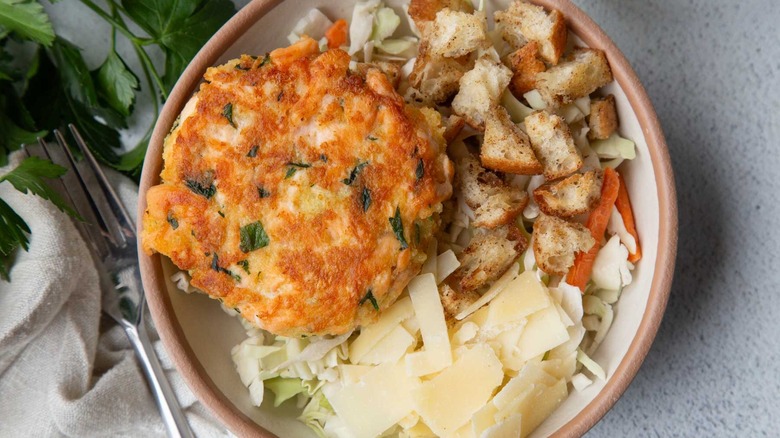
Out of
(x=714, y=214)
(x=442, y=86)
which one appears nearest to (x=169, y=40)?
(x=442, y=86)

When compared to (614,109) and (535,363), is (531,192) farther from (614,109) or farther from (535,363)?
(535,363)

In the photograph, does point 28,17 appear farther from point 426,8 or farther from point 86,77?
Answer: point 426,8

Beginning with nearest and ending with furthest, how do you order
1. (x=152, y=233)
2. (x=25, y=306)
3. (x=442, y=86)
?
(x=152, y=233), (x=442, y=86), (x=25, y=306)

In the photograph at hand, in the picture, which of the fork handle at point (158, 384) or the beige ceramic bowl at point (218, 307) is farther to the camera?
the fork handle at point (158, 384)

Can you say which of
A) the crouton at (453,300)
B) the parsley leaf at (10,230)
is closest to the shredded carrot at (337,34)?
the crouton at (453,300)

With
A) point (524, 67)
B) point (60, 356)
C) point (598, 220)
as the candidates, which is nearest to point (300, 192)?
point (524, 67)

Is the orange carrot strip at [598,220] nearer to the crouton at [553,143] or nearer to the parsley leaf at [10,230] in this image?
the crouton at [553,143]
